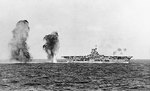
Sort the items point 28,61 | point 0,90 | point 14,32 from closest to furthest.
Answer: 1. point 0,90
2. point 14,32
3. point 28,61

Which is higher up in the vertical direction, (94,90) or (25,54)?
(25,54)

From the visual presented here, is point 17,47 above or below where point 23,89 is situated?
above

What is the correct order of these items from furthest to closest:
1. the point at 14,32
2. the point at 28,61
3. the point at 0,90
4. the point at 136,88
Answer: the point at 28,61 < the point at 14,32 < the point at 136,88 < the point at 0,90

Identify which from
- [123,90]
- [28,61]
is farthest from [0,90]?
[28,61]

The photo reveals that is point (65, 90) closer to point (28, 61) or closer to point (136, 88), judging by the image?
point (136, 88)

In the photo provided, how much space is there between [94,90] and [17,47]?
13988 centimetres

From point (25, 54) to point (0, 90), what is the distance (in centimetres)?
14159

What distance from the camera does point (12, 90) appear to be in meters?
45.3

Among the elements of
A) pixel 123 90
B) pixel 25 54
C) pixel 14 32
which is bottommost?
pixel 123 90

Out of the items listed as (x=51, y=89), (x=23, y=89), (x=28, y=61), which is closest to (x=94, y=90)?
(x=51, y=89)

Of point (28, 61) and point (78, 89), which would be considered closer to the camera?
point (78, 89)

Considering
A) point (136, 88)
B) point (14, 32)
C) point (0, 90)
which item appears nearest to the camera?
point (0, 90)

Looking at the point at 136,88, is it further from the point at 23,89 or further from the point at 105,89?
the point at 23,89

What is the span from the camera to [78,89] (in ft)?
155
